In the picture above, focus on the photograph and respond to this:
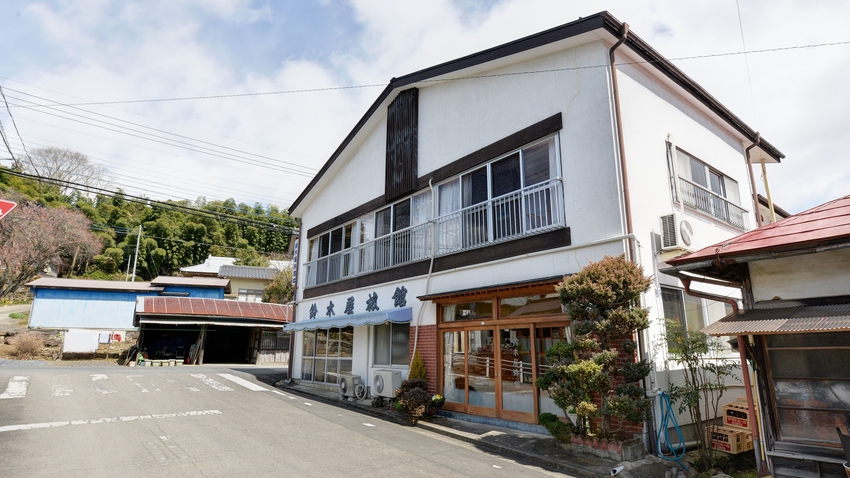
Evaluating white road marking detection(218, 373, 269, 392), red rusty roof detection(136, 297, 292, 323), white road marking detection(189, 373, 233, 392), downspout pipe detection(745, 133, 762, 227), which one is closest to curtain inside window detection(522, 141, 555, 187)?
downspout pipe detection(745, 133, 762, 227)

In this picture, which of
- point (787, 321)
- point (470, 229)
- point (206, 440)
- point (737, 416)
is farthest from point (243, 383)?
point (787, 321)

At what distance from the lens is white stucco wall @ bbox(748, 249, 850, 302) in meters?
5.45

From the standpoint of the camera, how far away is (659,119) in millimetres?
9297

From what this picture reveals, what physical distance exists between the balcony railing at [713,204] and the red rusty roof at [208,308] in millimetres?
18211

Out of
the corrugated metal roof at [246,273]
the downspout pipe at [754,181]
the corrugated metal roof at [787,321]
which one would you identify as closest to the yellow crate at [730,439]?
the corrugated metal roof at [787,321]

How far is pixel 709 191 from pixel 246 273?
36650mm

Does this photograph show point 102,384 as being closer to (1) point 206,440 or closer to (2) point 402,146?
(1) point 206,440

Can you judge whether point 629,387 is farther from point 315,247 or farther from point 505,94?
point 315,247

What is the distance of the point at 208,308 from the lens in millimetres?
25141

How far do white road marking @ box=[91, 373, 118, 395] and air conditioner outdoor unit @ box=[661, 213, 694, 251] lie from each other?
1380 cm

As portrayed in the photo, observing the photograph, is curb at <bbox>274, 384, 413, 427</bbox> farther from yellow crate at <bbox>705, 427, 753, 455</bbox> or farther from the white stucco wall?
the white stucco wall

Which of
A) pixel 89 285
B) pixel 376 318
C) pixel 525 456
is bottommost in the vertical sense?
pixel 525 456

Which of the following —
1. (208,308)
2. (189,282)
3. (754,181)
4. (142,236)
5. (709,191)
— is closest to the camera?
(709,191)

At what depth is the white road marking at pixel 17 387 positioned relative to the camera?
11.2 metres
